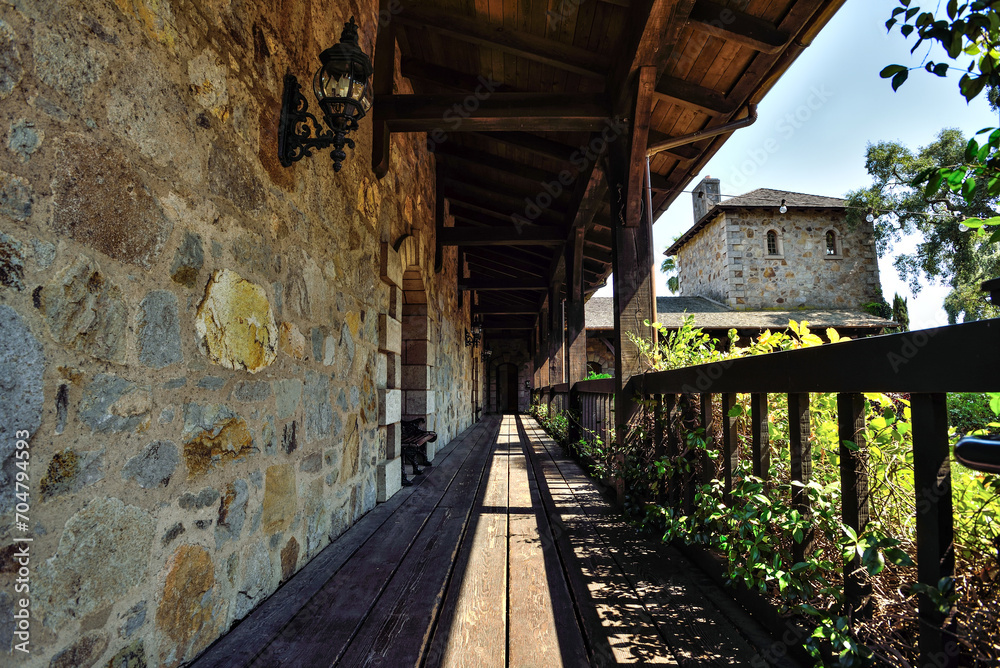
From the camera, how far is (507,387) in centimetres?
1911

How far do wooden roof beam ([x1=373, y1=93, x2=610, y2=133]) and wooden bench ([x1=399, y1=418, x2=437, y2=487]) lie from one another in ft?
7.44

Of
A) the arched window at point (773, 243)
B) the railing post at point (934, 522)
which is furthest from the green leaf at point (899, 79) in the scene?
the arched window at point (773, 243)

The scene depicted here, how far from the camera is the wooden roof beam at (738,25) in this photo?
2.38 m

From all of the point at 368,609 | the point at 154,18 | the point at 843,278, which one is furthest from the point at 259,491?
the point at 843,278

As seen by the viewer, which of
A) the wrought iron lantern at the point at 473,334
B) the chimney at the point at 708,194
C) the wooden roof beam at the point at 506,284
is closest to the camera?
the wooden roof beam at the point at 506,284

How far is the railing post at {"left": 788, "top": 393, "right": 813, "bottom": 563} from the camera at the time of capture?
122 centimetres

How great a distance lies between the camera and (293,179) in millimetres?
1915

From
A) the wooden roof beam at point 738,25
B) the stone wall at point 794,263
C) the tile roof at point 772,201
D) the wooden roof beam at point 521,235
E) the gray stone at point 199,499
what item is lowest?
the gray stone at point 199,499

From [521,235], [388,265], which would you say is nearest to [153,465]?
[388,265]

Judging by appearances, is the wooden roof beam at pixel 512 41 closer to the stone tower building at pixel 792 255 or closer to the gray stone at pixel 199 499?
Answer: the gray stone at pixel 199 499

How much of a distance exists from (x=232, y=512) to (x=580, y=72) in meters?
3.03

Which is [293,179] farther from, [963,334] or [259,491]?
[963,334]

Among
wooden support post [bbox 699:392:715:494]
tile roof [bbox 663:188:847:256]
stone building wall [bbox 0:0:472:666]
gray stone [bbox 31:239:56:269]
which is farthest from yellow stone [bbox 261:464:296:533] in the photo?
tile roof [bbox 663:188:847:256]

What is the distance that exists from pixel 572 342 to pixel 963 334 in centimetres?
541
